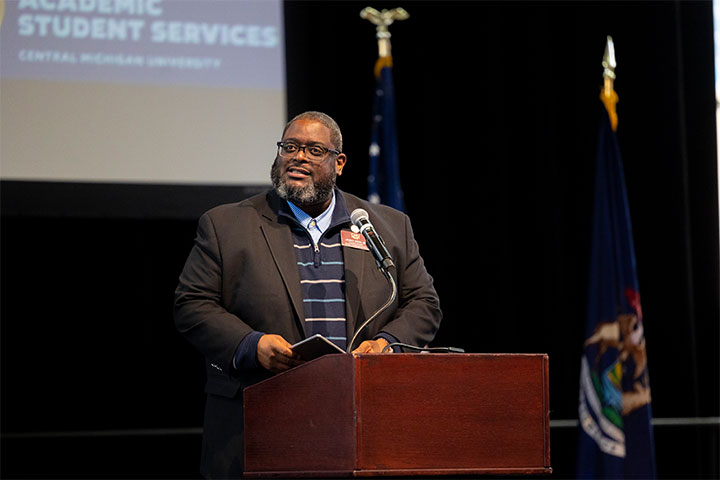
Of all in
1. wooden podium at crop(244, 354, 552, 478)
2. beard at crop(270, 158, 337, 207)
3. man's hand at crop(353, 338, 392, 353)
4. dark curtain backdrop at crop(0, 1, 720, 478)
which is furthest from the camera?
dark curtain backdrop at crop(0, 1, 720, 478)

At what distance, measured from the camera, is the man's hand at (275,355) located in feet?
7.25

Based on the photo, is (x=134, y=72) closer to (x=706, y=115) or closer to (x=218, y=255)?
(x=218, y=255)

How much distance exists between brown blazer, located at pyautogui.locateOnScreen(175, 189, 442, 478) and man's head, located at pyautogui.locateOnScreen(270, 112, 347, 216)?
0.08 meters

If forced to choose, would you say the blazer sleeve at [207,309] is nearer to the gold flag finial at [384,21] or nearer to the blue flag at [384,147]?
the blue flag at [384,147]

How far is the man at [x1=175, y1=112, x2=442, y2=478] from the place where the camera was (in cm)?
248

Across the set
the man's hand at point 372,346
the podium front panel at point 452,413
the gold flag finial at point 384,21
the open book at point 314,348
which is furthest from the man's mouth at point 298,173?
the gold flag finial at point 384,21

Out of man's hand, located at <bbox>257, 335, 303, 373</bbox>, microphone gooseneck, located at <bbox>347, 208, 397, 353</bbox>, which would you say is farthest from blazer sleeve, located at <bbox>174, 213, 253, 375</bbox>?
microphone gooseneck, located at <bbox>347, 208, 397, 353</bbox>

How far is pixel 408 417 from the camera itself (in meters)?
2.01

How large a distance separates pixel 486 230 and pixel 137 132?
225 cm

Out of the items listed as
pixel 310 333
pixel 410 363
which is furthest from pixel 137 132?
pixel 410 363

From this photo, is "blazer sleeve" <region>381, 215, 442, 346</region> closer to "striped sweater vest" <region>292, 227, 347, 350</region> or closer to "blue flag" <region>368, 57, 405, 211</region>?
"striped sweater vest" <region>292, 227, 347, 350</region>

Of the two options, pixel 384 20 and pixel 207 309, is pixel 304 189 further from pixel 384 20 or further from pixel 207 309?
pixel 384 20

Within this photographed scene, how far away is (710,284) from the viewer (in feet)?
19.2

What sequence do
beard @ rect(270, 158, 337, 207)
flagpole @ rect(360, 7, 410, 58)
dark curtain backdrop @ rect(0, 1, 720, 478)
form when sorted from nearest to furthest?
beard @ rect(270, 158, 337, 207), flagpole @ rect(360, 7, 410, 58), dark curtain backdrop @ rect(0, 1, 720, 478)
